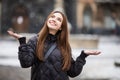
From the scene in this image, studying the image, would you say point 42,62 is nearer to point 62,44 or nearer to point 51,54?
point 51,54

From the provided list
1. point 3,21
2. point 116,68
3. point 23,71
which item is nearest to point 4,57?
point 116,68

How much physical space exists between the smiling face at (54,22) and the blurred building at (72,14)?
151 feet

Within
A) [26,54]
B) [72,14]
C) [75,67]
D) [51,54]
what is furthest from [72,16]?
[26,54]

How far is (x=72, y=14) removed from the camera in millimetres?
56562

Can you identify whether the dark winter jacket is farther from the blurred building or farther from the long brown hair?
the blurred building

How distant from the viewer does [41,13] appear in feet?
180

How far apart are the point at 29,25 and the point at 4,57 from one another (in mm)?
32676

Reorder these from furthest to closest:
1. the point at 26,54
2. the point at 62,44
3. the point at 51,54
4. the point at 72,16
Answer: the point at 72,16 → the point at 62,44 → the point at 51,54 → the point at 26,54

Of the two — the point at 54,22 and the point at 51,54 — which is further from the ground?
the point at 54,22

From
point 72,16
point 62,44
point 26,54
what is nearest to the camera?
point 26,54

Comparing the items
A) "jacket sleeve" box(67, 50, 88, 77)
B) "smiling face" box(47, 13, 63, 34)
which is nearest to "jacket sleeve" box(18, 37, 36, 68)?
"smiling face" box(47, 13, 63, 34)

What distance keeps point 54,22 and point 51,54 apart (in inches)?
14.1

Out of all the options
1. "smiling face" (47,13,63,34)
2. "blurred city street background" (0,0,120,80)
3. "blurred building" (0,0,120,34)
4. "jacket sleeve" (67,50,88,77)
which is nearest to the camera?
"smiling face" (47,13,63,34)

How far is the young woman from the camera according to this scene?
5770mm
